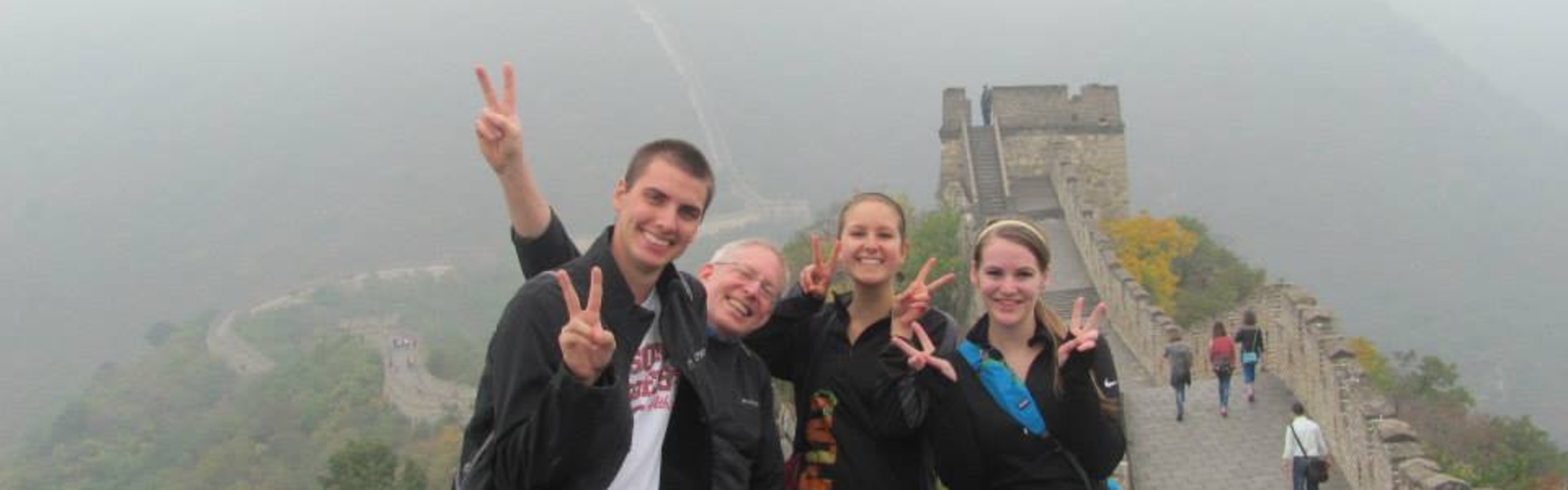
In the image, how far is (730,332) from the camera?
3.66 metres

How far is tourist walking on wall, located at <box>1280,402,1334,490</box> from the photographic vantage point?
9.02m

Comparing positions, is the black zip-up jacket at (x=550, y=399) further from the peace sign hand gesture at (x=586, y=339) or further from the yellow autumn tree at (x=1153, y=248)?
the yellow autumn tree at (x=1153, y=248)

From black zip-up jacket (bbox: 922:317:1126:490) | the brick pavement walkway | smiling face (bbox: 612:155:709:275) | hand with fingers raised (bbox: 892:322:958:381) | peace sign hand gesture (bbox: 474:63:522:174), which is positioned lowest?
the brick pavement walkway

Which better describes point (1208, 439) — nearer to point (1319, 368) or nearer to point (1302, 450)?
point (1319, 368)

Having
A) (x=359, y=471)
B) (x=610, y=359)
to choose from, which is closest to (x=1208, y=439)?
(x=610, y=359)

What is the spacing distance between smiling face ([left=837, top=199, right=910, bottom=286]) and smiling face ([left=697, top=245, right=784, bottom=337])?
0.73ft

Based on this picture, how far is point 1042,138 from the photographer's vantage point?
2617cm

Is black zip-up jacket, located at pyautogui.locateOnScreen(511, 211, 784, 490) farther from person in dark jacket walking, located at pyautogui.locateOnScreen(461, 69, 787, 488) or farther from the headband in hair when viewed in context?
the headband in hair

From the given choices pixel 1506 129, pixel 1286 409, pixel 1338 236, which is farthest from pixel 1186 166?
pixel 1286 409

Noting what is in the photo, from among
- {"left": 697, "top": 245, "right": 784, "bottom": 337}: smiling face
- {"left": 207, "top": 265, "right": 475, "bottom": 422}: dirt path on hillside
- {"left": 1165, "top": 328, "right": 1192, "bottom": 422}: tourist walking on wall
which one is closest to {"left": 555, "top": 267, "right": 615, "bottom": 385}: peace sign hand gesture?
{"left": 697, "top": 245, "right": 784, "bottom": 337}: smiling face

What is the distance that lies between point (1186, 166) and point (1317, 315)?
251 ft

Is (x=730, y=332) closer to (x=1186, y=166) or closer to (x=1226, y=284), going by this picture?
(x=1226, y=284)

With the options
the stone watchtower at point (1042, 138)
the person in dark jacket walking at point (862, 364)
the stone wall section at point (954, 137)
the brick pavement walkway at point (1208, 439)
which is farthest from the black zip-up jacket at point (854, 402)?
the stone wall section at point (954, 137)

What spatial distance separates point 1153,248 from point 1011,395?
74.3 ft
